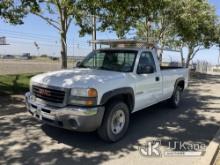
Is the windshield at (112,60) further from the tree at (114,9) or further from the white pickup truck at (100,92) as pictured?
the tree at (114,9)

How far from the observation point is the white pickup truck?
4801 mm

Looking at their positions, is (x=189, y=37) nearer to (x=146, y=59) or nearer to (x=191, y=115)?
(x=191, y=115)

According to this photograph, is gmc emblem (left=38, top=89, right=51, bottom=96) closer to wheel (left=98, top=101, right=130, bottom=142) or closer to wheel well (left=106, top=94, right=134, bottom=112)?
wheel (left=98, top=101, right=130, bottom=142)

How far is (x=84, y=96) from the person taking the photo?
15.7 feet

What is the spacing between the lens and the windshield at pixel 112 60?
6188mm

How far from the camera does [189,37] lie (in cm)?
1920

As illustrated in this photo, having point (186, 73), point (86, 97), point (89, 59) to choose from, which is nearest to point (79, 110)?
point (86, 97)

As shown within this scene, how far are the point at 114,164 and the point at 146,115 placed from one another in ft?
11.7

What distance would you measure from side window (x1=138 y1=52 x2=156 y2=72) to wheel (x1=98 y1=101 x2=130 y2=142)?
1.32m

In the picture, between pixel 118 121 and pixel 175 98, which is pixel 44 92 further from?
pixel 175 98

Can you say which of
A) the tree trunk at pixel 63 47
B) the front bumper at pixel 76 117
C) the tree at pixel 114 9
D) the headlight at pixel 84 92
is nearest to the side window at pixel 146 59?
the headlight at pixel 84 92

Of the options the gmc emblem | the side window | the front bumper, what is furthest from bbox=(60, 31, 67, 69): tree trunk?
the front bumper

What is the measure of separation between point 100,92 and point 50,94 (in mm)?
962

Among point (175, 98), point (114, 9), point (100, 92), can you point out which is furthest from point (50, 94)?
point (114, 9)
